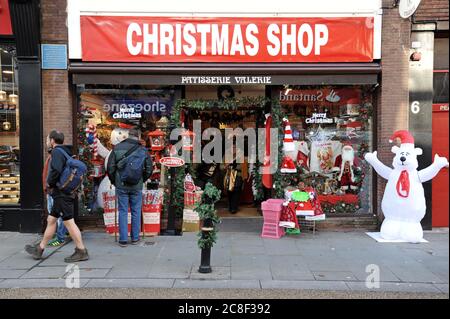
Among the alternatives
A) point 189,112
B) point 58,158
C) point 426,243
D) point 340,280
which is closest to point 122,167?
point 58,158

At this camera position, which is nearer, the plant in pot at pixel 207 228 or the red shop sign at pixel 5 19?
the plant in pot at pixel 207 228

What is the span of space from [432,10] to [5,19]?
8097 millimetres

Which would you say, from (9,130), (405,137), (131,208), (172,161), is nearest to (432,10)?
(405,137)

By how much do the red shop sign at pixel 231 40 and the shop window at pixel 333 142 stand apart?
2.66ft

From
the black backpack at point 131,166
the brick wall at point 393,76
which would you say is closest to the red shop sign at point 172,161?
the black backpack at point 131,166

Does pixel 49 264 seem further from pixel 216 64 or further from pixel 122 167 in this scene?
pixel 216 64

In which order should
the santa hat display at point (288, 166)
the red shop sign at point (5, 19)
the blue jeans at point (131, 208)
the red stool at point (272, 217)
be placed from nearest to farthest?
the blue jeans at point (131, 208)
the red stool at point (272, 217)
the red shop sign at point (5, 19)
the santa hat display at point (288, 166)

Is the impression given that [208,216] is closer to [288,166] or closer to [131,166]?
[131,166]

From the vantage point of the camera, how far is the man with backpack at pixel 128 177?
7430 millimetres

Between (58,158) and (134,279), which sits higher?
(58,158)

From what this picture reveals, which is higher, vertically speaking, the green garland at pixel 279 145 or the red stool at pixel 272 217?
the green garland at pixel 279 145

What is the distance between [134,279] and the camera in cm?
580

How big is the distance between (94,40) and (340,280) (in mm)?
6083

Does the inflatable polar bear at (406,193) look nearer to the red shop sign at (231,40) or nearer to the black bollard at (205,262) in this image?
the red shop sign at (231,40)
